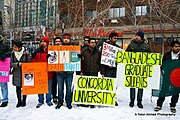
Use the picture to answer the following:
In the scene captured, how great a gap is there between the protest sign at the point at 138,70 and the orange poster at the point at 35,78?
Answer: 194 centimetres

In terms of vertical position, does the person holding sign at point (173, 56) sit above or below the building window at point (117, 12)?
below

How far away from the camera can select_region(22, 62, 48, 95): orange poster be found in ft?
24.0

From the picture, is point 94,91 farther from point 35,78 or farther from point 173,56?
point 173,56

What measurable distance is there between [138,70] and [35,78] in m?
2.71

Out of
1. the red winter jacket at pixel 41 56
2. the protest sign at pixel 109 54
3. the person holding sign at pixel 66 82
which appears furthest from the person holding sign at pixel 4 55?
the protest sign at pixel 109 54

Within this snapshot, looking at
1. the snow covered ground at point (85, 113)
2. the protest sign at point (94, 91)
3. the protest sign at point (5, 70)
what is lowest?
the snow covered ground at point (85, 113)

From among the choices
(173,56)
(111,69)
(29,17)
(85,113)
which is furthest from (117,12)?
(85,113)

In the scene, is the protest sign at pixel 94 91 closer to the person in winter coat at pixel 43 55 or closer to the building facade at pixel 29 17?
the person in winter coat at pixel 43 55

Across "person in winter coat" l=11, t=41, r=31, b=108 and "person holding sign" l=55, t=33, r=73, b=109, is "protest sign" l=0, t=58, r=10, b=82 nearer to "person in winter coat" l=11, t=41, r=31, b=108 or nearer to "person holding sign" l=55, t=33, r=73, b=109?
"person in winter coat" l=11, t=41, r=31, b=108

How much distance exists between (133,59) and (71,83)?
1725 millimetres

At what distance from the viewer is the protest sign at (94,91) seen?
7227 millimetres

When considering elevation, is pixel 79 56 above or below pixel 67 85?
above

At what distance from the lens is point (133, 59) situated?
7.34 meters

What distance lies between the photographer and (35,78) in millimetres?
7422
